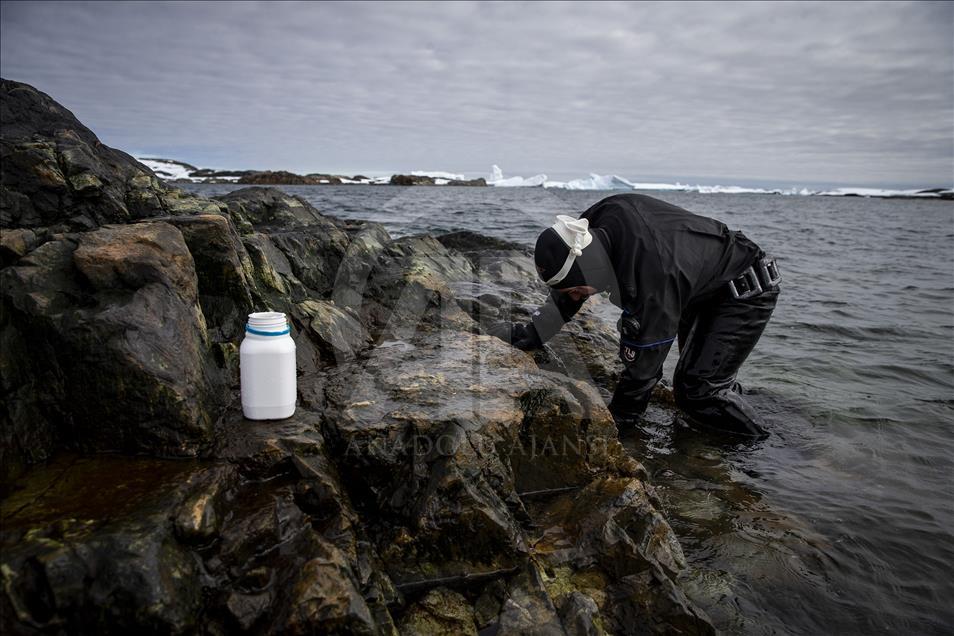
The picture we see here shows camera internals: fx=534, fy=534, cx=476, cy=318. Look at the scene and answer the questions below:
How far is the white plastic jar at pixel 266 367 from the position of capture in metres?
2.95

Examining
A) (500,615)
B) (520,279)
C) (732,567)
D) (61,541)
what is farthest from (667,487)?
(520,279)

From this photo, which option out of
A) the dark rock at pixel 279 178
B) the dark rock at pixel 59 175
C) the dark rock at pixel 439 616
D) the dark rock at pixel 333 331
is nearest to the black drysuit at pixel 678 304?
the dark rock at pixel 333 331

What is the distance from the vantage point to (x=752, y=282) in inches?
195

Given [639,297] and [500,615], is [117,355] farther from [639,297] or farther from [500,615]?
[639,297]

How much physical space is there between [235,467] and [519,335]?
10.9 ft

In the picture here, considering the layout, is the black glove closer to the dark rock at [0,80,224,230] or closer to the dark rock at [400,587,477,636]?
the dark rock at [400,587,477,636]

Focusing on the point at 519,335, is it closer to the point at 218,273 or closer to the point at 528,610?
the point at 218,273

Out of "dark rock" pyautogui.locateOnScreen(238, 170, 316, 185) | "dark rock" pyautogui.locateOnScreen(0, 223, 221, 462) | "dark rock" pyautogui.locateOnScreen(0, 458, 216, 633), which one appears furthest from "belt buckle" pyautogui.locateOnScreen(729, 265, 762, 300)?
"dark rock" pyautogui.locateOnScreen(238, 170, 316, 185)

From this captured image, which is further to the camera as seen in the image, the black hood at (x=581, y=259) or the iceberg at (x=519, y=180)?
the iceberg at (x=519, y=180)

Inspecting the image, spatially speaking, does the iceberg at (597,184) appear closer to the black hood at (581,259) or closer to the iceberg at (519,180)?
the iceberg at (519,180)

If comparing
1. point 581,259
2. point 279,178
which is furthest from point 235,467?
point 279,178

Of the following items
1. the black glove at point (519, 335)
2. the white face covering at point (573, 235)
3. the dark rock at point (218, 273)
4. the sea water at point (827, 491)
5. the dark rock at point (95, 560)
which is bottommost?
the sea water at point (827, 491)

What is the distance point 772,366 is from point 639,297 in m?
4.76

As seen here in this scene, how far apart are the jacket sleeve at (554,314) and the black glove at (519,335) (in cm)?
6
